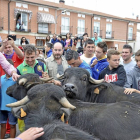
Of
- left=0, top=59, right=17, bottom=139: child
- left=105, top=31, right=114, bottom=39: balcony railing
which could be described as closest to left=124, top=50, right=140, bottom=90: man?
left=0, top=59, right=17, bottom=139: child

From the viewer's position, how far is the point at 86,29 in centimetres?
3747

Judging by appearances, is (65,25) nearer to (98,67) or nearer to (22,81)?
(98,67)

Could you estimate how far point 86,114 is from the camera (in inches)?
139

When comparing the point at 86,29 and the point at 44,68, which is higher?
the point at 86,29

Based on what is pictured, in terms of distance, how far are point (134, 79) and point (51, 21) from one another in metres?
28.1

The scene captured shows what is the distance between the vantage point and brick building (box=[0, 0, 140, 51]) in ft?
92.5

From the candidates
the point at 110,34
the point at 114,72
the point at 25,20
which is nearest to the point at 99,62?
the point at 114,72

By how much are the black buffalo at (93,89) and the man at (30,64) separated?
0.63 m

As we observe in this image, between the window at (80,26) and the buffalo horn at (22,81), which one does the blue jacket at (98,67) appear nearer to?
the buffalo horn at (22,81)

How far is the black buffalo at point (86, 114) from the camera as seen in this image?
300cm

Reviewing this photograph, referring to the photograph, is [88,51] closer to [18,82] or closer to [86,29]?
[18,82]

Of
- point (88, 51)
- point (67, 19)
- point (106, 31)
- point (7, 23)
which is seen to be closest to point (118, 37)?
point (106, 31)

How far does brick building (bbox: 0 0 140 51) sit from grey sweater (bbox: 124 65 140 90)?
79.7 ft

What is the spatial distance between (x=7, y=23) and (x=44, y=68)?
24852mm
